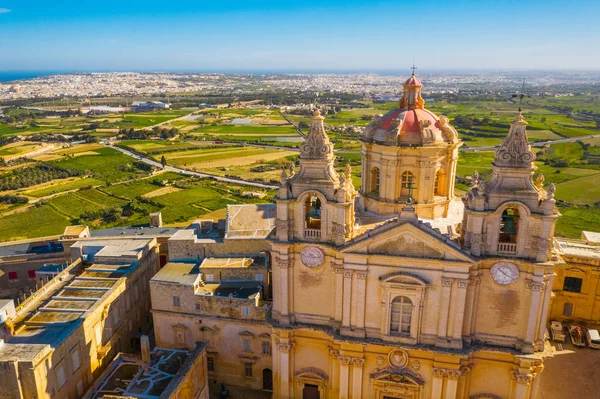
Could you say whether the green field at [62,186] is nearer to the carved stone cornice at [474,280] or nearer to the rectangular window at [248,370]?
the rectangular window at [248,370]

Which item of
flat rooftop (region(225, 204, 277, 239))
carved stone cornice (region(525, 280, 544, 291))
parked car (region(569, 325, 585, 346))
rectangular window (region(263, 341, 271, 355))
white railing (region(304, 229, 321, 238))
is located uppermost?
white railing (region(304, 229, 321, 238))

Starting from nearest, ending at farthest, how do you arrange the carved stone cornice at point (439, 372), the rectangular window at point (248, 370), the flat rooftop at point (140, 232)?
1. the carved stone cornice at point (439, 372)
2. the rectangular window at point (248, 370)
3. the flat rooftop at point (140, 232)

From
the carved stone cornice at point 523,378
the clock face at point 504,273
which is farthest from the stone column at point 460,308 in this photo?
the carved stone cornice at point 523,378

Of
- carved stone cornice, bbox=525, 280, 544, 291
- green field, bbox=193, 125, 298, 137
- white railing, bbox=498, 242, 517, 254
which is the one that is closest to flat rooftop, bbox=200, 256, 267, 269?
white railing, bbox=498, 242, 517, 254

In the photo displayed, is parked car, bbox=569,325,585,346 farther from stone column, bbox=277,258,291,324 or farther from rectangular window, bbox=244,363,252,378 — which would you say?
rectangular window, bbox=244,363,252,378

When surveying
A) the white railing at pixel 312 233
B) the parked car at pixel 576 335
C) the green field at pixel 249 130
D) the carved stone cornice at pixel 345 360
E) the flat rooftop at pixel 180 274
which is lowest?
the green field at pixel 249 130
